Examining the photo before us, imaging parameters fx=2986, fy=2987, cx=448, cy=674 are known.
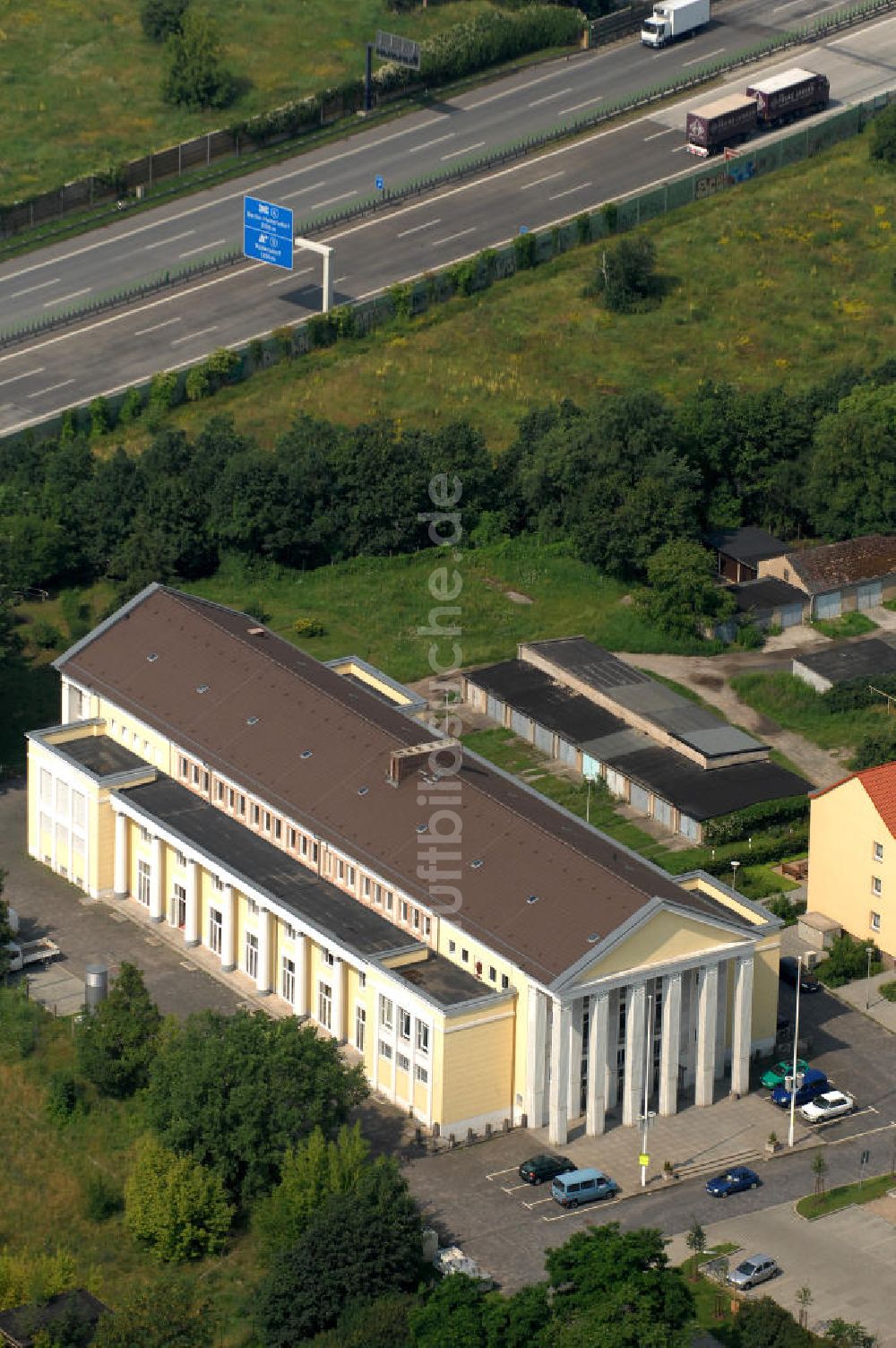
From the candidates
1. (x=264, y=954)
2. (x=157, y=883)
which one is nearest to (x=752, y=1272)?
(x=264, y=954)

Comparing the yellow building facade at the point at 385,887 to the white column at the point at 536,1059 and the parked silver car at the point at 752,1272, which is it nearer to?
the white column at the point at 536,1059

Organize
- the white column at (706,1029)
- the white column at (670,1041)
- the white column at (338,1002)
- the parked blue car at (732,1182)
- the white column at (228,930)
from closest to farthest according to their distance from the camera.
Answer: the parked blue car at (732,1182) → the white column at (670,1041) → the white column at (706,1029) → the white column at (338,1002) → the white column at (228,930)

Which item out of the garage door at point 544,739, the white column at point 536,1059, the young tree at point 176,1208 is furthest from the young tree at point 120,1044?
the garage door at point 544,739

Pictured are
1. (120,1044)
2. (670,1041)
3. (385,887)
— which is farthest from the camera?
(385,887)

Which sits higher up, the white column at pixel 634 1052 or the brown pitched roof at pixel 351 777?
the brown pitched roof at pixel 351 777

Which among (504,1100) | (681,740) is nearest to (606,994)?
(504,1100)

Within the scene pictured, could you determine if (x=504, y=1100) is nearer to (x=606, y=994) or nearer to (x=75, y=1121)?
(x=606, y=994)

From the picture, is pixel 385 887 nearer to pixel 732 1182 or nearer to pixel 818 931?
pixel 732 1182
